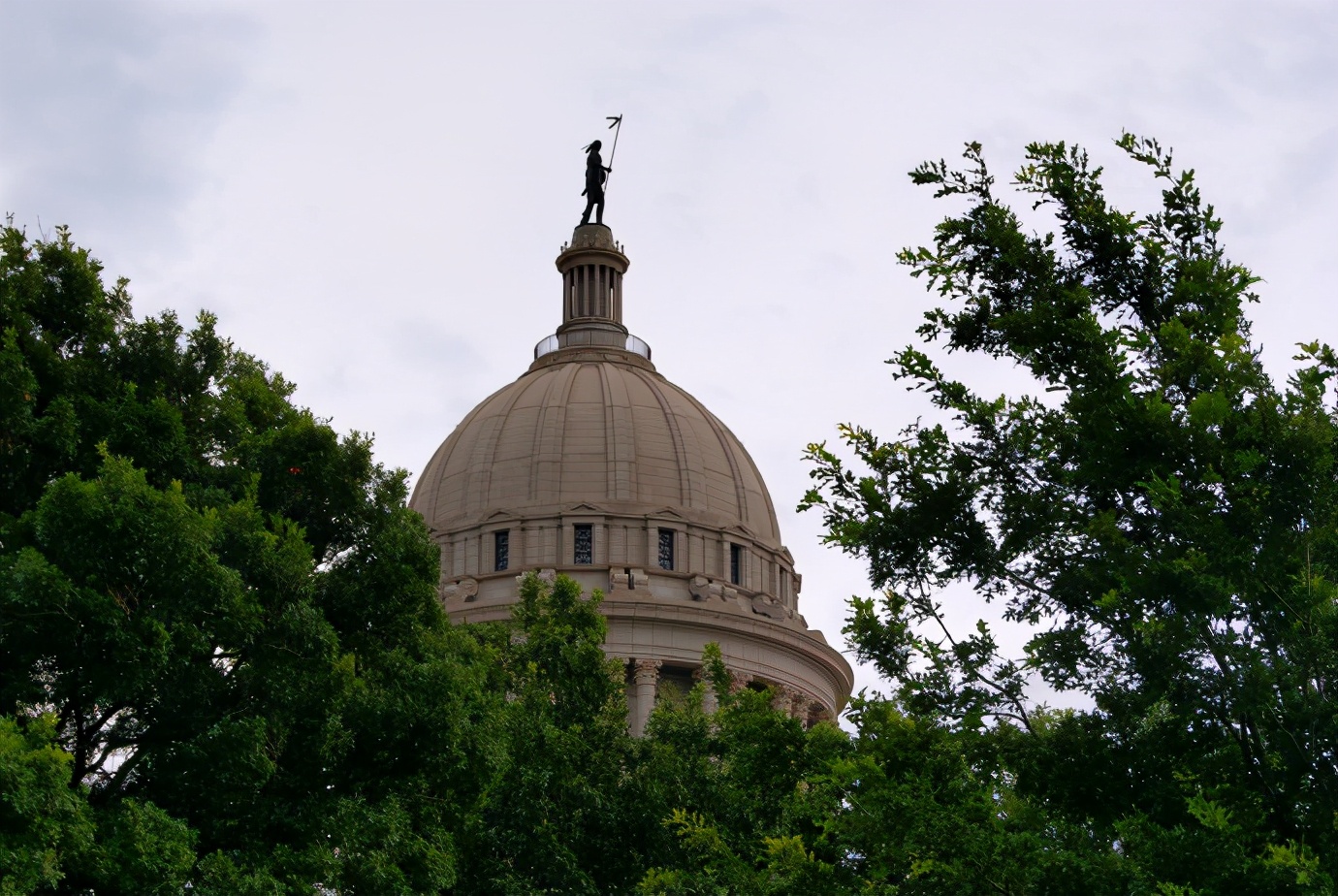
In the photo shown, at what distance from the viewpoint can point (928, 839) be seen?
730 inches

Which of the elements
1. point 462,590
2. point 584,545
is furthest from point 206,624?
point 584,545

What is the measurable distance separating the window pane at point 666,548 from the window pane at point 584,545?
2.97m

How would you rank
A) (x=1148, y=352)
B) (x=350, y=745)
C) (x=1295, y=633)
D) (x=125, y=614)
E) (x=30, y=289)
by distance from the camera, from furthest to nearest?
(x=30, y=289), (x=350, y=745), (x=125, y=614), (x=1148, y=352), (x=1295, y=633)

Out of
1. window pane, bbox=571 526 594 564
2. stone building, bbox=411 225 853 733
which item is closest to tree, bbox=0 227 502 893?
stone building, bbox=411 225 853 733

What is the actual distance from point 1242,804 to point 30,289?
18.2 m

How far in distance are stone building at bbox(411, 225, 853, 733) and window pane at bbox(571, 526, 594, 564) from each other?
2.3 inches

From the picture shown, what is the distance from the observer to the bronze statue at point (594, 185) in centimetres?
9881

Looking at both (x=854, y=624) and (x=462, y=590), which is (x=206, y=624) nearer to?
(x=854, y=624)

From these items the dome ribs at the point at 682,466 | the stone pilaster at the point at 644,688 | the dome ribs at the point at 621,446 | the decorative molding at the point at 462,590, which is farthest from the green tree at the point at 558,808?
the dome ribs at the point at 682,466

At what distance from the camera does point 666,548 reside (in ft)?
267

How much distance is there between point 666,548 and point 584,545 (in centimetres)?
354

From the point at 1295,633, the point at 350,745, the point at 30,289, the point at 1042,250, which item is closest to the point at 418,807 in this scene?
the point at 350,745

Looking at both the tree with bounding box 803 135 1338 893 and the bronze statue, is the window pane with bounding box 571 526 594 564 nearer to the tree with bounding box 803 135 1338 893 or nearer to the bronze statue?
the bronze statue

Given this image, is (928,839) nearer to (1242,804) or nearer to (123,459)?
(1242,804)
